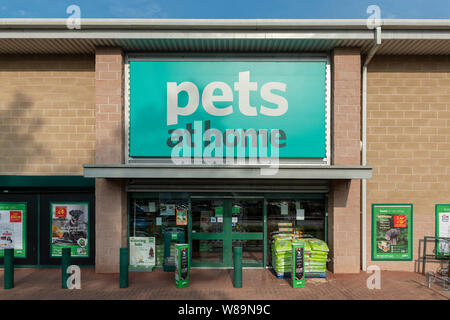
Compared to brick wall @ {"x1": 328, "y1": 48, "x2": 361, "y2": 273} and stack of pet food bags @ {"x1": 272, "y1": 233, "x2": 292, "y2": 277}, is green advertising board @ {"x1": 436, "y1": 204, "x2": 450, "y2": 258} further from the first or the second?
stack of pet food bags @ {"x1": 272, "y1": 233, "x2": 292, "y2": 277}

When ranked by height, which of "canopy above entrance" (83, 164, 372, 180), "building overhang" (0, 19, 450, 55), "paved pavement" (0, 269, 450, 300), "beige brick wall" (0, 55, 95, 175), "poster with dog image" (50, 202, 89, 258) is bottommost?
"paved pavement" (0, 269, 450, 300)

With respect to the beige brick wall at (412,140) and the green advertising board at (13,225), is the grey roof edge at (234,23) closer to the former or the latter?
the beige brick wall at (412,140)

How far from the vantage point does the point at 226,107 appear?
854 centimetres

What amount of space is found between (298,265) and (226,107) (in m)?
4.52

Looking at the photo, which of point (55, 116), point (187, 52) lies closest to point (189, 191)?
point (187, 52)

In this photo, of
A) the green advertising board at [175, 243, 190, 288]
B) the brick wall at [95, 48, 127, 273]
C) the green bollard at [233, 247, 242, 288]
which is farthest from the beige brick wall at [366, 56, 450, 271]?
the brick wall at [95, 48, 127, 273]

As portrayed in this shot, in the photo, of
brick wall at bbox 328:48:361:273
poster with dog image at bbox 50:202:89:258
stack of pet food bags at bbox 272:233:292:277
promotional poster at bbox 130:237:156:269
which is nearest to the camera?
stack of pet food bags at bbox 272:233:292:277

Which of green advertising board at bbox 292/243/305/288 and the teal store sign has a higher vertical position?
the teal store sign

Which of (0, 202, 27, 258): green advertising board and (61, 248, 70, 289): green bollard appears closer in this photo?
(61, 248, 70, 289): green bollard

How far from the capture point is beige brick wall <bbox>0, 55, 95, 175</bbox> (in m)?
9.08

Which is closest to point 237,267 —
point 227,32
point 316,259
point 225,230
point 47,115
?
point 225,230

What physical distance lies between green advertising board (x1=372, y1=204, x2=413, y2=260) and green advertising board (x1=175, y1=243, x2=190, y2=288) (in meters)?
5.40
